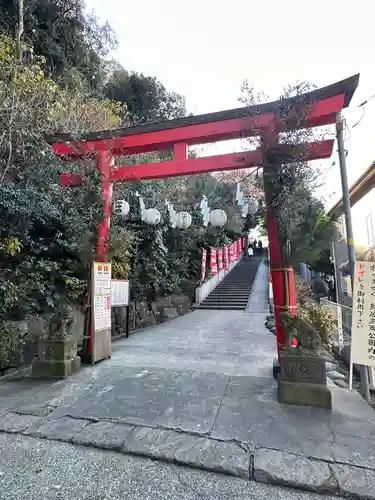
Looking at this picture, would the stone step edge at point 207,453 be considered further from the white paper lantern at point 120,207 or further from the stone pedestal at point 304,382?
the white paper lantern at point 120,207

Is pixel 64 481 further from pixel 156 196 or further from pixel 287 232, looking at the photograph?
pixel 156 196

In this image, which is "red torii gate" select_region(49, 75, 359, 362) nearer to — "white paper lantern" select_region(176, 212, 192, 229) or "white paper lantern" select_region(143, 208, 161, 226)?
"white paper lantern" select_region(143, 208, 161, 226)

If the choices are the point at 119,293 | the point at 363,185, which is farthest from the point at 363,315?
the point at 363,185

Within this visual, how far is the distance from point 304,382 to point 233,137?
3.64m

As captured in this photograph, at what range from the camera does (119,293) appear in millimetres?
6340

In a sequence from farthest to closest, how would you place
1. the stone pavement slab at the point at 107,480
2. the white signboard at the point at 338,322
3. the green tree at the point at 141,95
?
the green tree at the point at 141,95 < the white signboard at the point at 338,322 < the stone pavement slab at the point at 107,480

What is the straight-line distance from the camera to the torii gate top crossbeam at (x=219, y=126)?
3828mm

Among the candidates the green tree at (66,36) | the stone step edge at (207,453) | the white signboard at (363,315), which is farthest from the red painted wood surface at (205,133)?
the green tree at (66,36)

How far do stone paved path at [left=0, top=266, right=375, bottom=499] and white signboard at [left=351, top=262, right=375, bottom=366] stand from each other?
1.81ft

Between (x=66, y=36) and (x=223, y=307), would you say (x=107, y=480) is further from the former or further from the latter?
(x=66, y=36)

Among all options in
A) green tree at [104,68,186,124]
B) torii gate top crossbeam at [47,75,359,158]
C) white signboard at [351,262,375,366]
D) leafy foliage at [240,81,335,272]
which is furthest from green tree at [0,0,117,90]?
white signboard at [351,262,375,366]

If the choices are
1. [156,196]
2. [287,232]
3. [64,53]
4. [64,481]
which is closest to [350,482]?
[64,481]

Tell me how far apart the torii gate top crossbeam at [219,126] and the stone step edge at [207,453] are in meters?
3.77

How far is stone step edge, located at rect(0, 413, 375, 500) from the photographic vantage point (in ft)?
6.82
